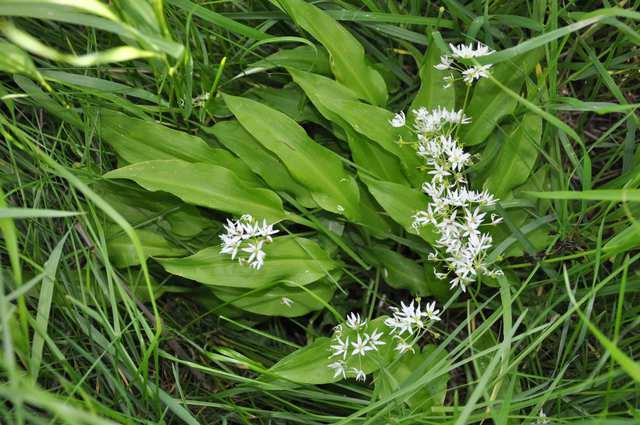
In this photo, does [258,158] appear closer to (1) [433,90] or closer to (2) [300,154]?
(2) [300,154]

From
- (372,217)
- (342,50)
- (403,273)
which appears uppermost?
(342,50)

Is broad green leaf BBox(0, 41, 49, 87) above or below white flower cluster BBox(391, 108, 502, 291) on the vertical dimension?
above

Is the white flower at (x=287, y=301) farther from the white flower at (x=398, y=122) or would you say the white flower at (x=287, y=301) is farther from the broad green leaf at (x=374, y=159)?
the white flower at (x=398, y=122)

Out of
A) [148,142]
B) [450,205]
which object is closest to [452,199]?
[450,205]

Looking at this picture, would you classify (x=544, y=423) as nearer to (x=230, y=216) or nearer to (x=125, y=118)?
(x=230, y=216)

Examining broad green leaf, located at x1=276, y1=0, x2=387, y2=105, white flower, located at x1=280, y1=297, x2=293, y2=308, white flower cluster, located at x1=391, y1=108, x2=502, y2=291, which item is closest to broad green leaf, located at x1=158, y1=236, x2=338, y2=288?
white flower, located at x1=280, y1=297, x2=293, y2=308

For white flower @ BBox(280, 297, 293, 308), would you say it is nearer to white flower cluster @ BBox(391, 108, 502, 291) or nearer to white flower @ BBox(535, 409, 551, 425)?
white flower cluster @ BBox(391, 108, 502, 291)
